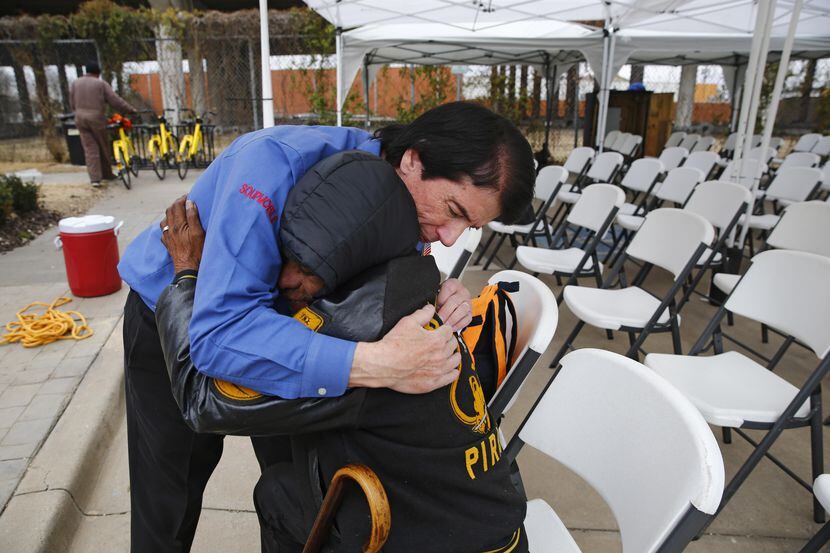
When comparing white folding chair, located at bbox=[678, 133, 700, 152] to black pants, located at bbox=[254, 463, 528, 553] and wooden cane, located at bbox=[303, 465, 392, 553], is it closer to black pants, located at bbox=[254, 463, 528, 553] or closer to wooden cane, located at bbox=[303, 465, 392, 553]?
black pants, located at bbox=[254, 463, 528, 553]

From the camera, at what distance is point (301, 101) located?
1184cm

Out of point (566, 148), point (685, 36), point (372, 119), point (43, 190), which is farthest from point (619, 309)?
point (566, 148)

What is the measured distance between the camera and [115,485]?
2135 mm

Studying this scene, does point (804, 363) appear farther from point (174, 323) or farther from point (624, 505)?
point (174, 323)

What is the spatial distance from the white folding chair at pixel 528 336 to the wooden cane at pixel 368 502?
603 mm

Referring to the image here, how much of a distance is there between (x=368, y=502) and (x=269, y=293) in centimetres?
37

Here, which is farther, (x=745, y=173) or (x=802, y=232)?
(x=745, y=173)

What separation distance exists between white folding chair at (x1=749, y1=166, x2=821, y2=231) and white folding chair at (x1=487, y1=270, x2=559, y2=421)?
12.4 feet

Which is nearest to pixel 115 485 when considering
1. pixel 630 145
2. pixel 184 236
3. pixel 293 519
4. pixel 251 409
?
pixel 293 519

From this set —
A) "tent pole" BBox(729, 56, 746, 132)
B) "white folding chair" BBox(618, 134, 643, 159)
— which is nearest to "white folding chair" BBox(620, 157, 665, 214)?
"white folding chair" BBox(618, 134, 643, 159)

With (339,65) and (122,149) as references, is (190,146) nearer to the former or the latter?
(122,149)

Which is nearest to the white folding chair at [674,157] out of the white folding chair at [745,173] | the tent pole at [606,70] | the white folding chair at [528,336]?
the tent pole at [606,70]

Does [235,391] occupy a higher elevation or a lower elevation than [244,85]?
lower

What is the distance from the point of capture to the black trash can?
10.5 m
